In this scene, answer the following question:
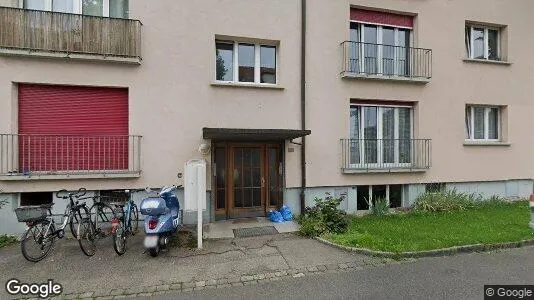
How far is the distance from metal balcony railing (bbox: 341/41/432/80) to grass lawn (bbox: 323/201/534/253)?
3.89m

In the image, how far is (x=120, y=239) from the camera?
545 cm

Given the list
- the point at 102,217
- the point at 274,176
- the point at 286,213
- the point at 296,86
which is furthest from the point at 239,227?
the point at 296,86

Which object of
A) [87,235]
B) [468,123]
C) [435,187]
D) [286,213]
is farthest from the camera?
[468,123]

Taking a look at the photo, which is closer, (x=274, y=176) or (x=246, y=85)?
(x=246, y=85)

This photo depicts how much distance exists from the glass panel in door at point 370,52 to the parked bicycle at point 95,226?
7.28 meters

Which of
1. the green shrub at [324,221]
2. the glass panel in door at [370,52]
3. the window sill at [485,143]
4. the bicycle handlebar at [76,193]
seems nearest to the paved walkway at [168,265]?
the green shrub at [324,221]

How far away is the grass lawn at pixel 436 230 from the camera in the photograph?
18.8 feet

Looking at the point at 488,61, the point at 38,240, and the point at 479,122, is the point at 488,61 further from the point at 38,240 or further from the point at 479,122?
the point at 38,240

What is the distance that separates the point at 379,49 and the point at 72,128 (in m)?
8.10

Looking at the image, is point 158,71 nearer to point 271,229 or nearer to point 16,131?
point 16,131

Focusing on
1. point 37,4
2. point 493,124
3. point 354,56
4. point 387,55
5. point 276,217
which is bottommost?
point 276,217

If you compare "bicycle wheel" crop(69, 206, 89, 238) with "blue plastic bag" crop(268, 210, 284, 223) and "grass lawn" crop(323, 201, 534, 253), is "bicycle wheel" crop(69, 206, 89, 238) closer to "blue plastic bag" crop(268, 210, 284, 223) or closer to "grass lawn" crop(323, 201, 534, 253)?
"blue plastic bag" crop(268, 210, 284, 223)

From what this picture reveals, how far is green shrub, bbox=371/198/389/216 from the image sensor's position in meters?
8.34

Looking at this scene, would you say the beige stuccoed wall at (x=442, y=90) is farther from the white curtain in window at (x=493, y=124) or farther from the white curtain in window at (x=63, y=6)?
the white curtain in window at (x=63, y=6)
